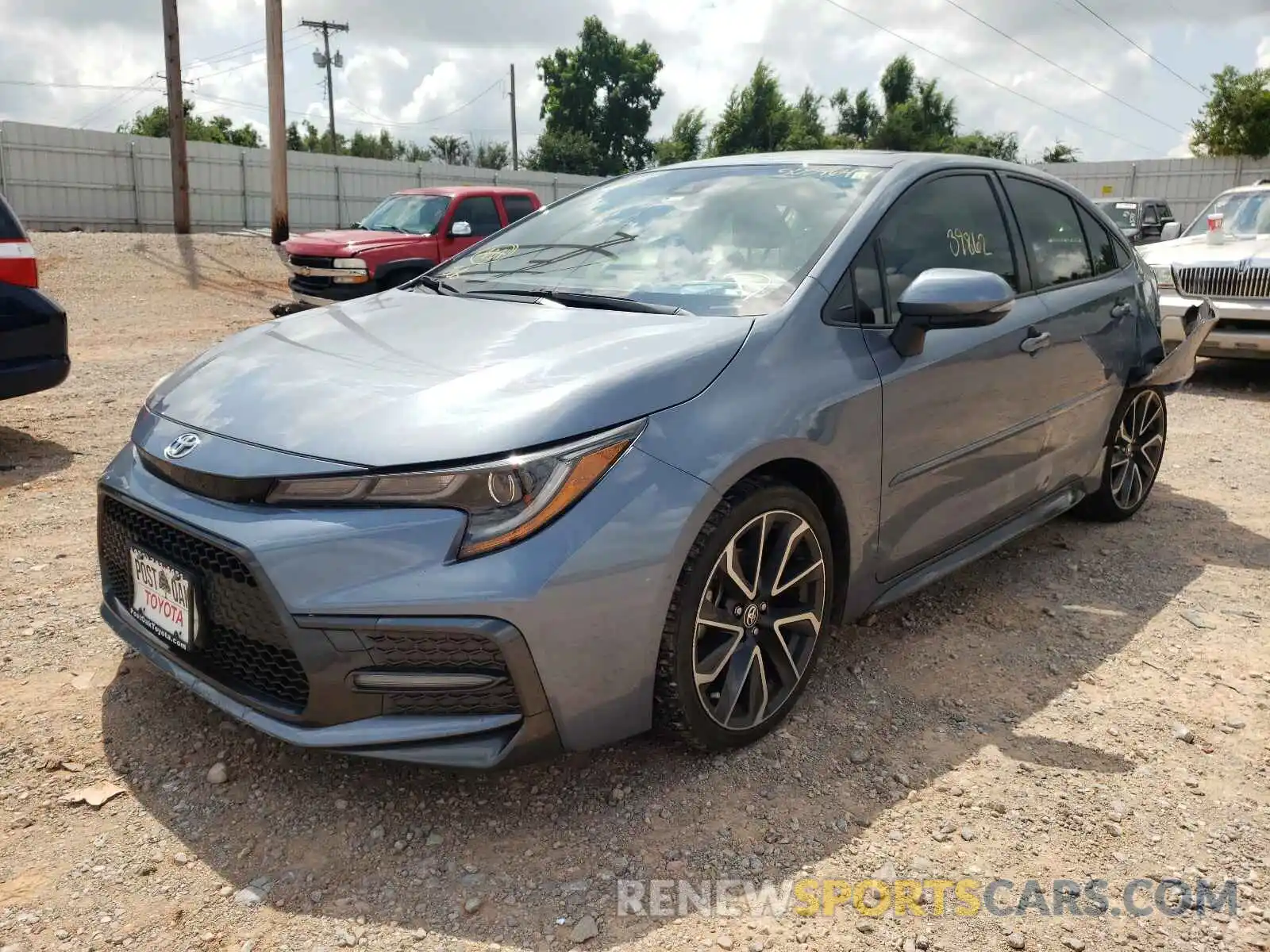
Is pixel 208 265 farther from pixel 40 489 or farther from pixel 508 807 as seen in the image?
pixel 508 807

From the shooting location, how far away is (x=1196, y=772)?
271 centimetres

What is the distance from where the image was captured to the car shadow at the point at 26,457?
5020 millimetres

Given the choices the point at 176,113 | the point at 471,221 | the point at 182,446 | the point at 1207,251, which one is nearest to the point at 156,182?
the point at 176,113

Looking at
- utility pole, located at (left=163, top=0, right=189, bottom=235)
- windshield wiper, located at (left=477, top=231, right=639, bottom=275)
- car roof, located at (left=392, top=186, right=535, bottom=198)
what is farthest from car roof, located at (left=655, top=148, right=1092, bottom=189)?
utility pole, located at (left=163, top=0, right=189, bottom=235)

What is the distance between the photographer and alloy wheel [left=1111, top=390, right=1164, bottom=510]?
4547 millimetres

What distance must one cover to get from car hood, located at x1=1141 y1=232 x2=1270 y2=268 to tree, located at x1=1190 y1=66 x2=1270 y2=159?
93.6 feet

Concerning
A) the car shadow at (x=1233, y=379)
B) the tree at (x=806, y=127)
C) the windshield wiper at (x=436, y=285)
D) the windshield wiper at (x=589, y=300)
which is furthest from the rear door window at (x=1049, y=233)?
the tree at (x=806, y=127)

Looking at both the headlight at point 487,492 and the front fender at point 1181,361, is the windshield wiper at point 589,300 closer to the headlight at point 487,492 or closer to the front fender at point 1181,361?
the headlight at point 487,492

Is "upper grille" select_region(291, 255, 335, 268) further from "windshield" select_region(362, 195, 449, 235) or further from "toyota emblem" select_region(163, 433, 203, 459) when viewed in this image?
"toyota emblem" select_region(163, 433, 203, 459)

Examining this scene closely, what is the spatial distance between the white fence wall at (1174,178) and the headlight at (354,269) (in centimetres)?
2714

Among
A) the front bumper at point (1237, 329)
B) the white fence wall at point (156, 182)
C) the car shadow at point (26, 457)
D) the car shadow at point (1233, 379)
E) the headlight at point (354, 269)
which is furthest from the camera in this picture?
the white fence wall at point (156, 182)

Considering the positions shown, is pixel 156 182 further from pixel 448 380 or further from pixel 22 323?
pixel 448 380

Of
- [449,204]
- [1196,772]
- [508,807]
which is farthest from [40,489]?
[449,204]

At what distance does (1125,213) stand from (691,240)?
1702 cm
